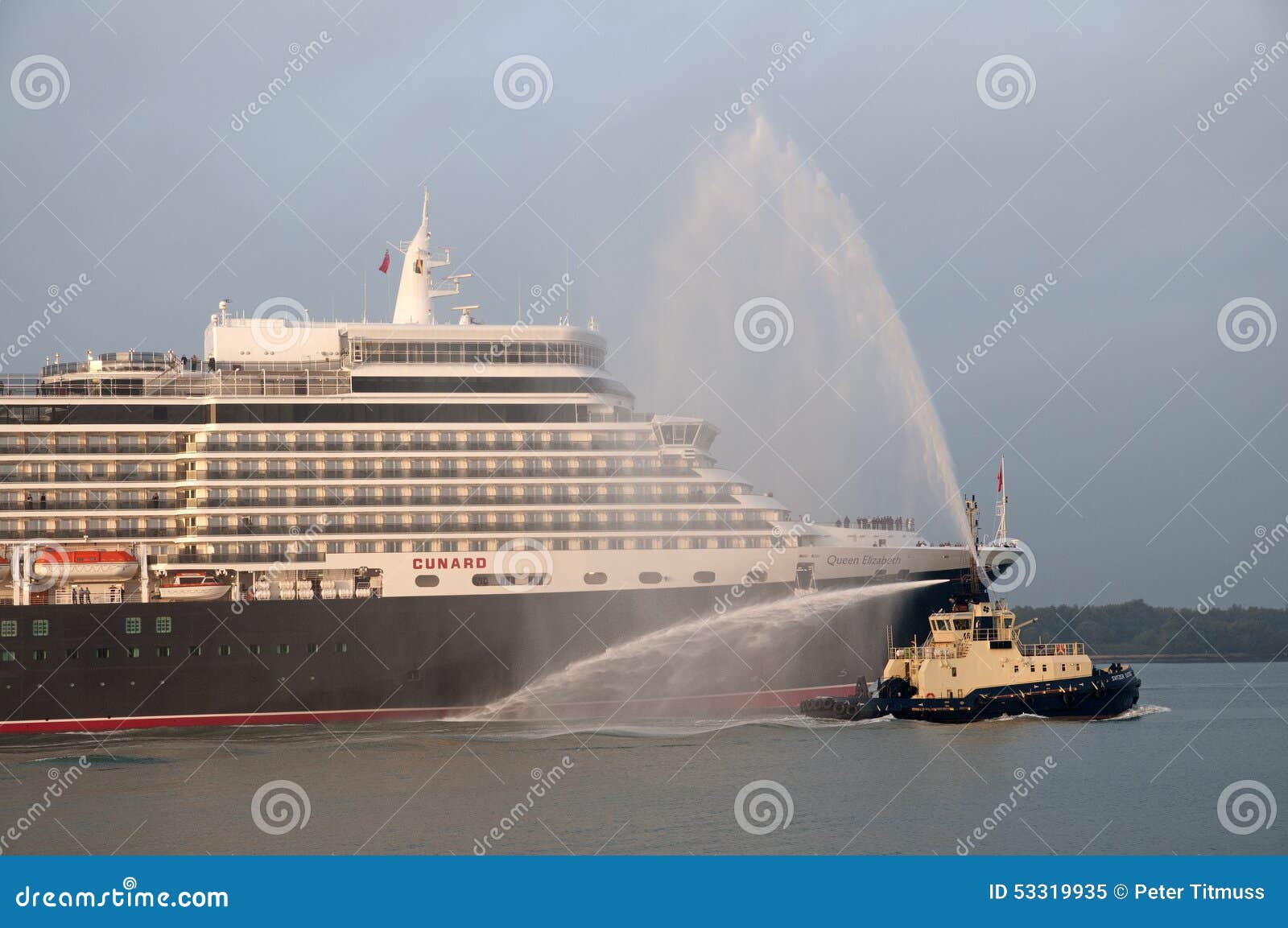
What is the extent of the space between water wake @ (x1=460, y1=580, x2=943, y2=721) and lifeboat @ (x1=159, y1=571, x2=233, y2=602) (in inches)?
345

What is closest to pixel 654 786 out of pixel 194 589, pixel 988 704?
pixel 988 704

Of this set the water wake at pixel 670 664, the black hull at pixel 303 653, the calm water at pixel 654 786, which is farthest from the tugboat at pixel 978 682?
the black hull at pixel 303 653

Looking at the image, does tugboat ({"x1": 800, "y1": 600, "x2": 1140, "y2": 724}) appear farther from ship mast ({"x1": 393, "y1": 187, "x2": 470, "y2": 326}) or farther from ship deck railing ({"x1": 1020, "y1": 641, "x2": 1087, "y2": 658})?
ship mast ({"x1": 393, "y1": 187, "x2": 470, "y2": 326})

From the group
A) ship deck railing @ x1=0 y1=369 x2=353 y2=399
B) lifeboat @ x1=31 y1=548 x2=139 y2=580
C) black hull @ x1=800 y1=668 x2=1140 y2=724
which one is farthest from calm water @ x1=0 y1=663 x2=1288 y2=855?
ship deck railing @ x1=0 y1=369 x2=353 y2=399

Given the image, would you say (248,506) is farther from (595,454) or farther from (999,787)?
(999,787)

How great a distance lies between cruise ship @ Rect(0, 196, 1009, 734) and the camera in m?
45.3

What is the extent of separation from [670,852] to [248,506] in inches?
940

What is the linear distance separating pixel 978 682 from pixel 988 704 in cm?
75

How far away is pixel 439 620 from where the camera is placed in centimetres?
4588

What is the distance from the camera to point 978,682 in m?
45.0

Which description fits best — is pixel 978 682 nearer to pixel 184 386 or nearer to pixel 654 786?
pixel 654 786

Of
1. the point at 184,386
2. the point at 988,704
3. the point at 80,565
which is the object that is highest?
the point at 184,386

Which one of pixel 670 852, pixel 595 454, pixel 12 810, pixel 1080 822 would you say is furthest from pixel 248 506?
pixel 1080 822

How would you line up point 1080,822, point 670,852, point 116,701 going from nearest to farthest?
point 670,852 → point 1080,822 → point 116,701
